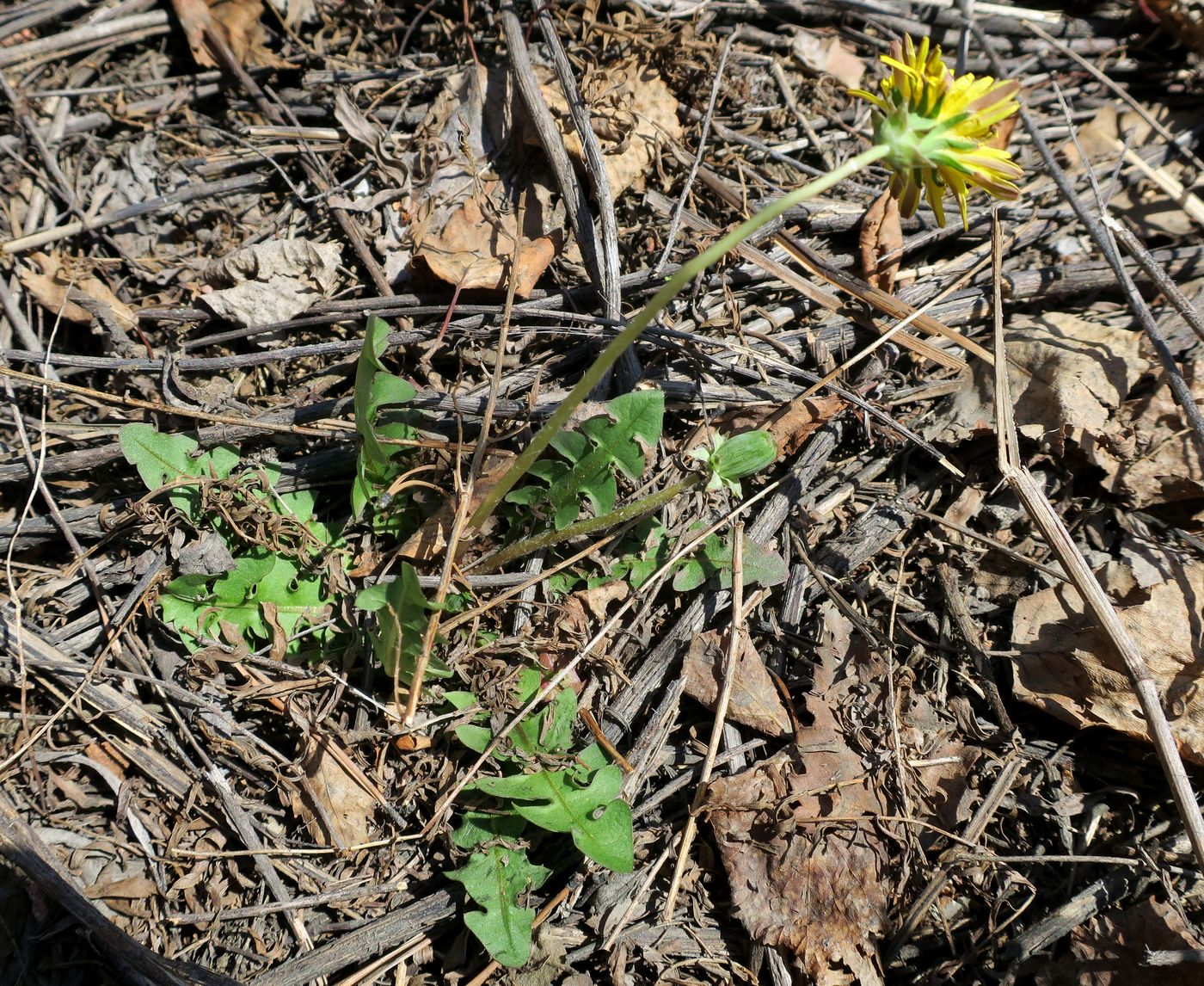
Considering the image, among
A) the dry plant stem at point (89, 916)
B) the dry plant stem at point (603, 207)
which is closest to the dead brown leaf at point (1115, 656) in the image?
the dry plant stem at point (603, 207)

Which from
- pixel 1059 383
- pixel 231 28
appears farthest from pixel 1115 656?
pixel 231 28

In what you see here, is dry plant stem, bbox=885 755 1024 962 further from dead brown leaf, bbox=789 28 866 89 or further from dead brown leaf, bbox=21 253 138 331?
dead brown leaf, bbox=21 253 138 331

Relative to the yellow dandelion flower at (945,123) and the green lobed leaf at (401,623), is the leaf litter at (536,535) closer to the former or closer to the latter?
the green lobed leaf at (401,623)

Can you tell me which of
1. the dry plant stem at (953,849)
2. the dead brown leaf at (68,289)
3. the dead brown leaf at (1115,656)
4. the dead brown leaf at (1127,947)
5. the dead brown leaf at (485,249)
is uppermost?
the dead brown leaf at (68,289)

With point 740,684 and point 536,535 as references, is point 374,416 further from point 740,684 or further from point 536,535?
point 740,684

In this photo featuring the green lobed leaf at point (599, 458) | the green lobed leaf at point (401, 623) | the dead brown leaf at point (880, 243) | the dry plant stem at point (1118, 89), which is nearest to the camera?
the green lobed leaf at point (401, 623)

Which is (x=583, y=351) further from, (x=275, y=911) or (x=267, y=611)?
(x=275, y=911)
